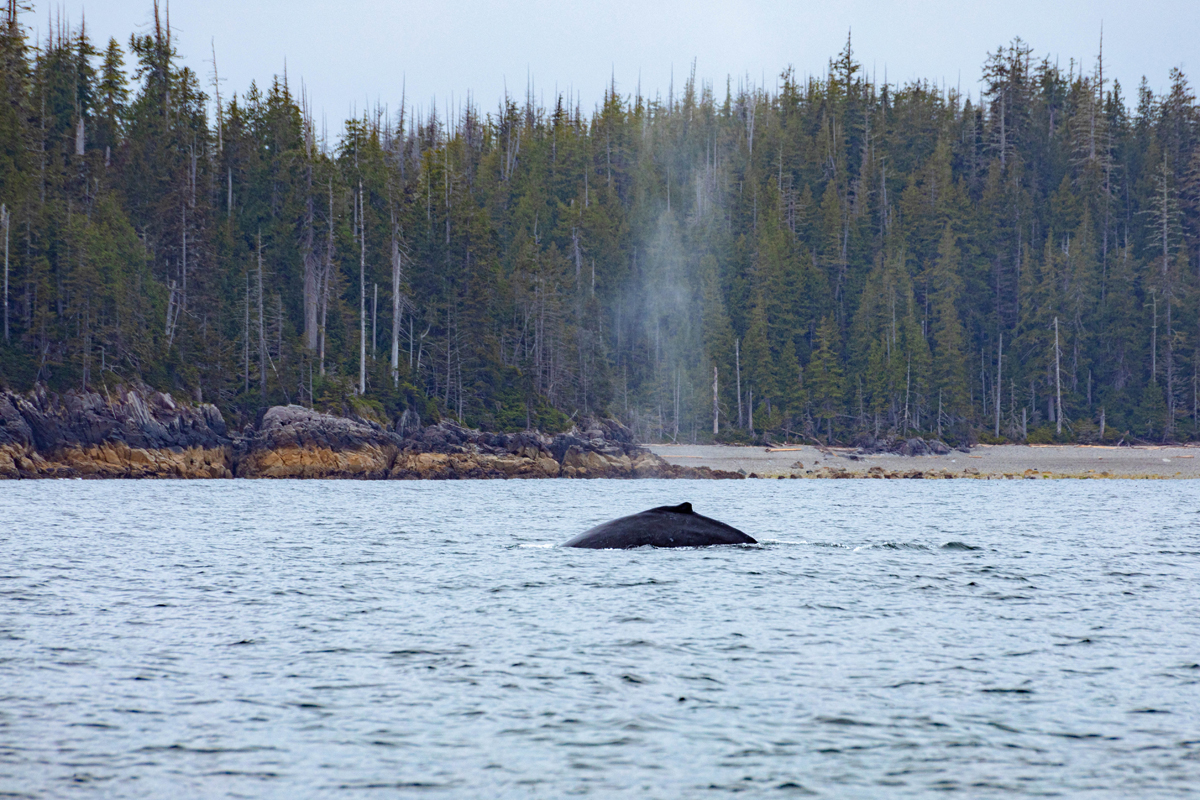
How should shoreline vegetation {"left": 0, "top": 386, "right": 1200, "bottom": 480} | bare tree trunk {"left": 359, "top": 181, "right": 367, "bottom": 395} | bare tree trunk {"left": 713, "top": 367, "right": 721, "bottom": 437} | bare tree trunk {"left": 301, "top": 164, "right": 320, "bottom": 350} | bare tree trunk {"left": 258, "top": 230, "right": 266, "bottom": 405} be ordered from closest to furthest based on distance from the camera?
1. shoreline vegetation {"left": 0, "top": 386, "right": 1200, "bottom": 480}
2. bare tree trunk {"left": 258, "top": 230, "right": 266, "bottom": 405}
3. bare tree trunk {"left": 359, "top": 181, "right": 367, "bottom": 395}
4. bare tree trunk {"left": 301, "top": 164, "right": 320, "bottom": 350}
5. bare tree trunk {"left": 713, "top": 367, "right": 721, "bottom": 437}

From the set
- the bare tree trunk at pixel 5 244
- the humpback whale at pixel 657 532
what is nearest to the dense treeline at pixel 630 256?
the bare tree trunk at pixel 5 244

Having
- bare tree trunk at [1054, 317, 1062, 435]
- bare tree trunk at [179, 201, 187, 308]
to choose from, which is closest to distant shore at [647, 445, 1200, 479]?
bare tree trunk at [1054, 317, 1062, 435]

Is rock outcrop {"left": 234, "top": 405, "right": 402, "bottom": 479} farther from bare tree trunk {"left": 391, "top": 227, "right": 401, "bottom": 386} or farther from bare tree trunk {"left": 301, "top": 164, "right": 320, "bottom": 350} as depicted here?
bare tree trunk {"left": 301, "top": 164, "right": 320, "bottom": 350}

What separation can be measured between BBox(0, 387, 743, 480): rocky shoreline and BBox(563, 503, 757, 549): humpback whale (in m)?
52.0

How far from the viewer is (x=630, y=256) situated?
407 ft

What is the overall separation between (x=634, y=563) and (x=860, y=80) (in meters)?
140

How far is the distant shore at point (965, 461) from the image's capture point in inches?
3356

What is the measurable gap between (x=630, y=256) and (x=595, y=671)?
11548 cm

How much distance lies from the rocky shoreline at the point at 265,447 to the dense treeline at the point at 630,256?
372 centimetres

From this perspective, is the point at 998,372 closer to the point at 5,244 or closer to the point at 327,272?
the point at 327,272

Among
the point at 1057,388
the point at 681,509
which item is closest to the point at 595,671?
the point at 681,509

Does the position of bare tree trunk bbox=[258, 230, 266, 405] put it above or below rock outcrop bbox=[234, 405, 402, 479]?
above

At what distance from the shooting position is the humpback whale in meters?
23.3

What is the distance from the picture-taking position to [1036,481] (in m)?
77.7
